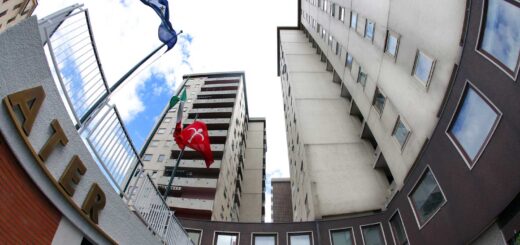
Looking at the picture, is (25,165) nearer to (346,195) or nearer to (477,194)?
(477,194)

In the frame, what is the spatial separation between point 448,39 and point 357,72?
11.9 meters

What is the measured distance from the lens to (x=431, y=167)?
36.9 feet

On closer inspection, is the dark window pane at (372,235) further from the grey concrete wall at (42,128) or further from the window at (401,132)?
the grey concrete wall at (42,128)

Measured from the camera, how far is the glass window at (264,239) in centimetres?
2038

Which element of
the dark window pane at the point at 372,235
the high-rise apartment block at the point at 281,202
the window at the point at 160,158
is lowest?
the dark window pane at the point at 372,235

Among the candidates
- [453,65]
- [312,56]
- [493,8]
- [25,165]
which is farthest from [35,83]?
[312,56]

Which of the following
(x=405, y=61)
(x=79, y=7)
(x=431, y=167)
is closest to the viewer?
(x=79, y=7)

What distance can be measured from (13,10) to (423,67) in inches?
2338

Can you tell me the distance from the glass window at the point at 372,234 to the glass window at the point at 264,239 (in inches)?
251

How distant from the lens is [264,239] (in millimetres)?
20547

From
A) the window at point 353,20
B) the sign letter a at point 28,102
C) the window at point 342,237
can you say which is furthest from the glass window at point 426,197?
the window at point 353,20

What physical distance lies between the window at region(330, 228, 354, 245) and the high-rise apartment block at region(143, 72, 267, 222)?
15.8 metres

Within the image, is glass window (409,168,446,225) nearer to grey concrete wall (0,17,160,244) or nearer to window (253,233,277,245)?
window (253,233,277,245)

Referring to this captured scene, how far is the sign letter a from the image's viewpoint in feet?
15.1
